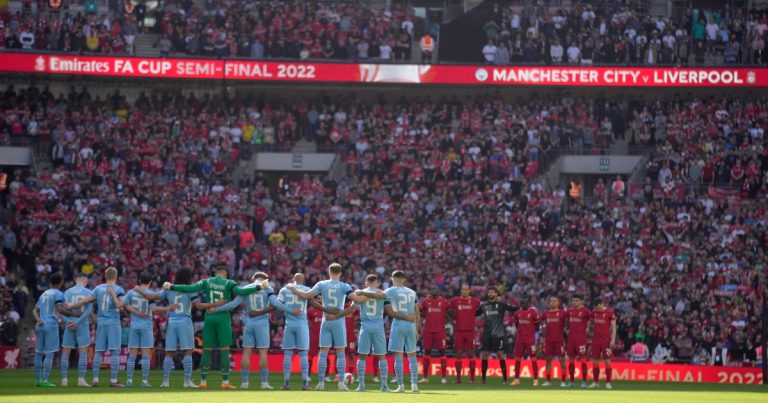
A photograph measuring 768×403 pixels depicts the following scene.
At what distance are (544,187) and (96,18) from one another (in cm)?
1742

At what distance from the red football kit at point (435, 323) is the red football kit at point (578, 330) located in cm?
276

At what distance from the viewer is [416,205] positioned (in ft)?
147

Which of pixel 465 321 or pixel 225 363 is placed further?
pixel 465 321

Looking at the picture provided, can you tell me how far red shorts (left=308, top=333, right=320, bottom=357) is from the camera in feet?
107

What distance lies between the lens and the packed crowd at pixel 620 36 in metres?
48.7

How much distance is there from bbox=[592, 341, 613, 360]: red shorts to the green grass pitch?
2.59 feet

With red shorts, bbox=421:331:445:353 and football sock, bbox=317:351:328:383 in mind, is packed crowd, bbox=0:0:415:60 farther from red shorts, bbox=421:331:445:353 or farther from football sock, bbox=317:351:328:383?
football sock, bbox=317:351:328:383

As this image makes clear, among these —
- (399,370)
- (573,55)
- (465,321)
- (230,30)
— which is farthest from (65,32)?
(399,370)

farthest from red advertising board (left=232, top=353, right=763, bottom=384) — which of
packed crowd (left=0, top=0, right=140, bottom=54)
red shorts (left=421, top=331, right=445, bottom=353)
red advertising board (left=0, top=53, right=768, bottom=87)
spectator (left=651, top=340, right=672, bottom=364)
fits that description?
packed crowd (left=0, top=0, right=140, bottom=54)

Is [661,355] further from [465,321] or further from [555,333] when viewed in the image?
[465,321]

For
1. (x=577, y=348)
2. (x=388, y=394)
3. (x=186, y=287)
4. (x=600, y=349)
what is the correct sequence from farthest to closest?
(x=577, y=348)
(x=600, y=349)
(x=186, y=287)
(x=388, y=394)

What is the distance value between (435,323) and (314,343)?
15.1ft

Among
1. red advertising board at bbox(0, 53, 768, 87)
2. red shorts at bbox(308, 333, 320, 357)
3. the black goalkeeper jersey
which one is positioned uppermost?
red advertising board at bbox(0, 53, 768, 87)

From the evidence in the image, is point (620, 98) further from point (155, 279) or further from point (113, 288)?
point (113, 288)
